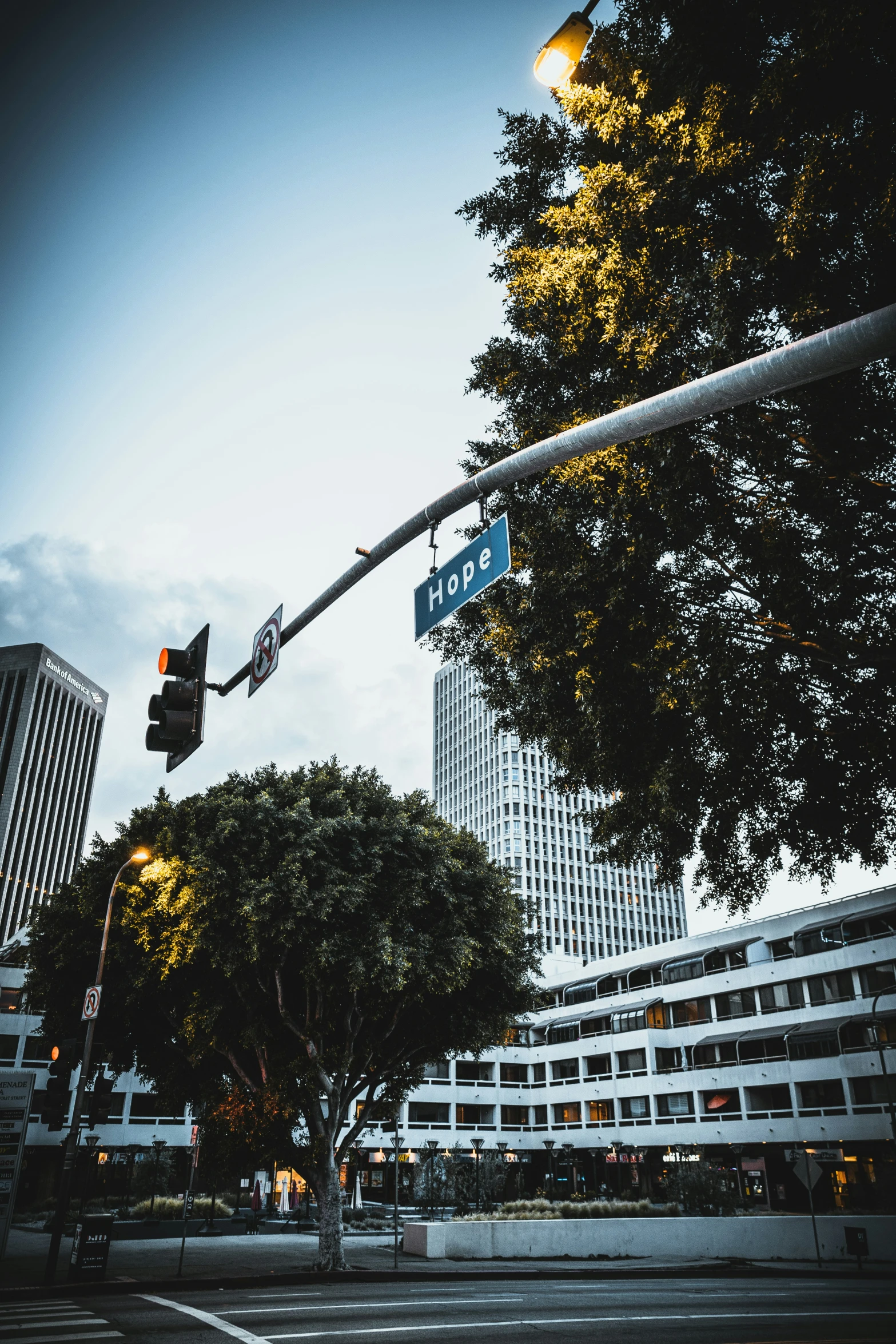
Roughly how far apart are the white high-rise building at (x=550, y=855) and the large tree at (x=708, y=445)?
117m

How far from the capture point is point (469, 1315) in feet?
43.2

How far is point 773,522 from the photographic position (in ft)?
38.8

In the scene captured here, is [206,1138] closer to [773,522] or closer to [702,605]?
[702,605]

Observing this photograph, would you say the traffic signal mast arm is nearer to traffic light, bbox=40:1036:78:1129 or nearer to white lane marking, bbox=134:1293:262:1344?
white lane marking, bbox=134:1293:262:1344

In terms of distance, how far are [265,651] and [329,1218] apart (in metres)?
19.8

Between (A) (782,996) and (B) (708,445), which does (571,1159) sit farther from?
(B) (708,445)

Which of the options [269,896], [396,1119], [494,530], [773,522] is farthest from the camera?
[396,1119]

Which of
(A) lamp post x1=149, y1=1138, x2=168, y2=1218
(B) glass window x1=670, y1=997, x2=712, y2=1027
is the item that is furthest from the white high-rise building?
(A) lamp post x1=149, y1=1138, x2=168, y2=1218

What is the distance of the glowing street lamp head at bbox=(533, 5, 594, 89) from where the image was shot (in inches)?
223

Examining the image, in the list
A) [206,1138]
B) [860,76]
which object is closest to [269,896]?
[206,1138]

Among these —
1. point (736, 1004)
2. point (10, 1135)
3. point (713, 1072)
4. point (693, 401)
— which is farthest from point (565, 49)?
point (713, 1072)

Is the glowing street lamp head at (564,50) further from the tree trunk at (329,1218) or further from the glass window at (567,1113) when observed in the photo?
the glass window at (567,1113)

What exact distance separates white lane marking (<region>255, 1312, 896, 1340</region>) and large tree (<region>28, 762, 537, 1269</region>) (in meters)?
7.86

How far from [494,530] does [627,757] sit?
308 inches
